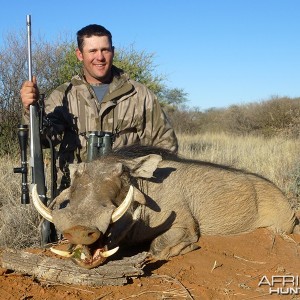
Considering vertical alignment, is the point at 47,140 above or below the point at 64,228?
above

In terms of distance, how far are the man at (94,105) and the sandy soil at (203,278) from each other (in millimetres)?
1663

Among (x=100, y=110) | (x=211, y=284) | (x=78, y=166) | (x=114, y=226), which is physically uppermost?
(x=100, y=110)

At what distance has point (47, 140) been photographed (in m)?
5.10

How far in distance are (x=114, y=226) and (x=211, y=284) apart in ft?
2.78

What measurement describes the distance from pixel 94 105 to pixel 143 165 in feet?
5.32

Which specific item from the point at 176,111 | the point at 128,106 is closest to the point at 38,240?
the point at 128,106

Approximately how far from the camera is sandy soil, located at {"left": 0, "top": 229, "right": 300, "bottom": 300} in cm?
326

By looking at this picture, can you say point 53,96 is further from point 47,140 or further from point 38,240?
point 38,240

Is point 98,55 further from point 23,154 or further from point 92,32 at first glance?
point 23,154

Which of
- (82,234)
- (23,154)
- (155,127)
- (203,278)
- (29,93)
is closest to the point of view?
(82,234)

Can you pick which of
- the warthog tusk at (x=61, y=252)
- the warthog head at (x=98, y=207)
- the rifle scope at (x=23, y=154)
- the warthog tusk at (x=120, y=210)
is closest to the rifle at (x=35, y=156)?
the rifle scope at (x=23, y=154)

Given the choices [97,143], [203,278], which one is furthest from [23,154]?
[203,278]

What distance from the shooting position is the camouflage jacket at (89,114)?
5.44 meters

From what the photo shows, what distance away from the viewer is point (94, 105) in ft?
17.9
